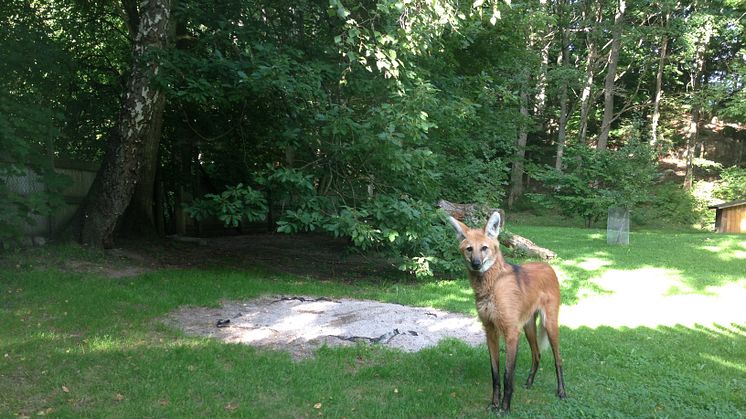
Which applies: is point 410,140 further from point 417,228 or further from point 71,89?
point 71,89

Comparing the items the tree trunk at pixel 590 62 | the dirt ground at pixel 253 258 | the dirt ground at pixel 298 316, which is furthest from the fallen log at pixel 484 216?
the tree trunk at pixel 590 62

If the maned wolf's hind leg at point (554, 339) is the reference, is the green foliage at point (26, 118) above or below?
above

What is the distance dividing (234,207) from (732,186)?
968 inches

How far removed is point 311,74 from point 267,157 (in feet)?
11.4

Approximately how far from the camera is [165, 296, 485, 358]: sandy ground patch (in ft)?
17.7

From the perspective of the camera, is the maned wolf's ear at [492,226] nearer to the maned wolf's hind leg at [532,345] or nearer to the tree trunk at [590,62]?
the maned wolf's hind leg at [532,345]

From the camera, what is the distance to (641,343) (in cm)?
572

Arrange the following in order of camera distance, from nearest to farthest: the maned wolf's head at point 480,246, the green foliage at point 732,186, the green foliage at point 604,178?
the maned wolf's head at point 480,246, the green foliage at point 604,178, the green foliage at point 732,186

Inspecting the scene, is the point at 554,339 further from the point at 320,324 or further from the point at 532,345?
the point at 320,324

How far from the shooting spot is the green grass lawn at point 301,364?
3.91 metres

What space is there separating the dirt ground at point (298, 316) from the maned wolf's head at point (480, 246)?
72.4 inches

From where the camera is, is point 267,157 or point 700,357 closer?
point 700,357

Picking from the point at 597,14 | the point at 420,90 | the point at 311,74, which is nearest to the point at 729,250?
the point at 420,90

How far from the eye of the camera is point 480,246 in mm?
3764
